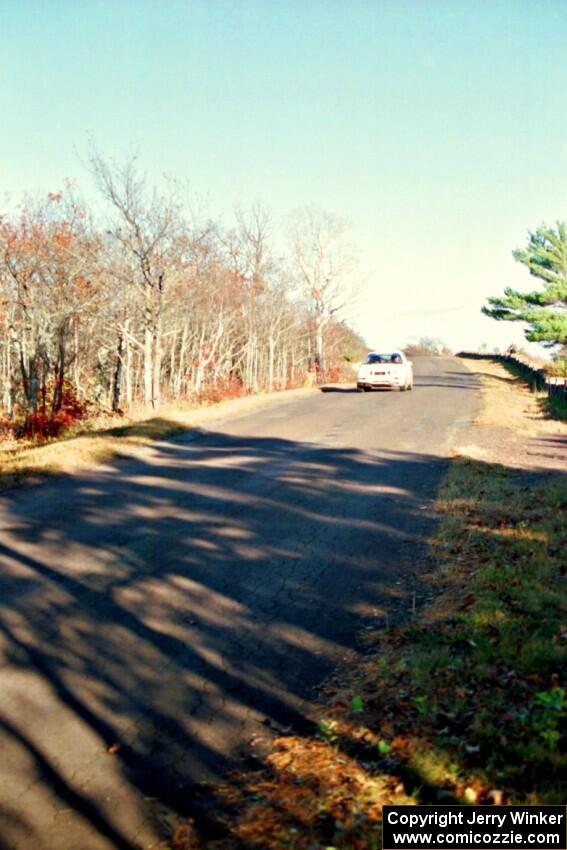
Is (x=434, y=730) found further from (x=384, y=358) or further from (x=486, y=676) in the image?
(x=384, y=358)

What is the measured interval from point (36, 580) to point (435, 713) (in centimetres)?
415

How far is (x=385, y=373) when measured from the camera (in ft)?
103

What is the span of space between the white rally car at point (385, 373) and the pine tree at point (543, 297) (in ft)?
35.6

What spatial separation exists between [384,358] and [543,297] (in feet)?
40.4

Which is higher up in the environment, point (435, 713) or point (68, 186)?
point (68, 186)

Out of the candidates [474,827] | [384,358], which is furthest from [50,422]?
[474,827]

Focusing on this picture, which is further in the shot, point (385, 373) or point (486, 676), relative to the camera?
point (385, 373)

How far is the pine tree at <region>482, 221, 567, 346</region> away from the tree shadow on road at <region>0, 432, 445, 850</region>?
30203 mm

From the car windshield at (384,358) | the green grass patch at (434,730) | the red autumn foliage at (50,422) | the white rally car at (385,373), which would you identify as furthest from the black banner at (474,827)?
the car windshield at (384,358)

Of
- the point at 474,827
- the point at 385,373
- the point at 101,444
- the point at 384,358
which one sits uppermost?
the point at 384,358

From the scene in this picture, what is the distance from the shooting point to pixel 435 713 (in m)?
4.54

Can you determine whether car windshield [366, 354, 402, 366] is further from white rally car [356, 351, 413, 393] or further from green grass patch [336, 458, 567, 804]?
green grass patch [336, 458, 567, 804]

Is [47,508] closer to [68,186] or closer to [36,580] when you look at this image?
[36,580]

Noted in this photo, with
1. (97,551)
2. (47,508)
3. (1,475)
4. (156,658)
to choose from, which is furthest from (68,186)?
(156,658)
